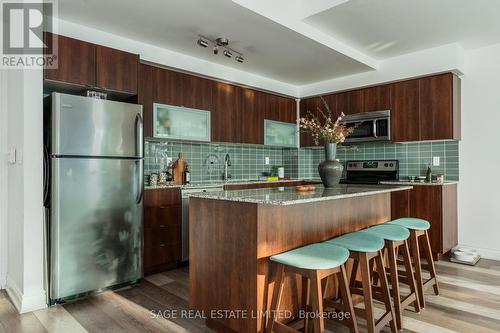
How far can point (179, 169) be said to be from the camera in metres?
4.08

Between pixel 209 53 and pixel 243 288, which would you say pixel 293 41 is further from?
pixel 243 288

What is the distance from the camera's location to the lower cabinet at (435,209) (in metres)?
3.73

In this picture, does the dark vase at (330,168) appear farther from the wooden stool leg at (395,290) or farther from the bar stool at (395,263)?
the wooden stool leg at (395,290)

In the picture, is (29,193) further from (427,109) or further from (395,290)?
(427,109)

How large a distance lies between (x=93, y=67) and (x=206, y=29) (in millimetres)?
1129

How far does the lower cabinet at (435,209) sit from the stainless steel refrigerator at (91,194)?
310cm

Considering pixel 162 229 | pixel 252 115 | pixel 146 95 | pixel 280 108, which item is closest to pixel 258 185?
pixel 252 115

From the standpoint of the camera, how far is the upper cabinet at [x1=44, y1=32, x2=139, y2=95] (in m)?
2.76

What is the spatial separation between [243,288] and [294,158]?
3.94 metres

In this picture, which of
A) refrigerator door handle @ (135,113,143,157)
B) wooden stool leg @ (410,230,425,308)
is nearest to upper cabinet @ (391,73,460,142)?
wooden stool leg @ (410,230,425,308)

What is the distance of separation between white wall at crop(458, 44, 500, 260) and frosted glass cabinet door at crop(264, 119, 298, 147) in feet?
7.84

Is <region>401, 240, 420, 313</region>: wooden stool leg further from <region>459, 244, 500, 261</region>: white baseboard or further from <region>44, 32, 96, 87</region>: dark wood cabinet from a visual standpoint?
<region>44, 32, 96, 87</region>: dark wood cabinet

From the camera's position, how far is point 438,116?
Result: 395 centimetres

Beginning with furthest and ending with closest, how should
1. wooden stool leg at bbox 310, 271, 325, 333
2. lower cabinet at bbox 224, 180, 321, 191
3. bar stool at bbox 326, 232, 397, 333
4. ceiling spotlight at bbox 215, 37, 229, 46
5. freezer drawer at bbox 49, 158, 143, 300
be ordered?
1. lower cabinet at bbox 224, 180, 321, 191
2. ceiling spotlight at bbox 215, 37, 229, 46
3. freezer drawer at bbox 49, 158, 143, 300
4. bar stool at bbox 326, 232, 397, 333
5. wooden stool leg at bbox 310, 271, 325, 333
